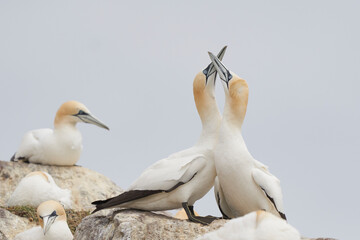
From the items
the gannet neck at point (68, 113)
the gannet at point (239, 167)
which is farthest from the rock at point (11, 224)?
the gannet at point (239, 167)

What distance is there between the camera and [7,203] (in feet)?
43.6

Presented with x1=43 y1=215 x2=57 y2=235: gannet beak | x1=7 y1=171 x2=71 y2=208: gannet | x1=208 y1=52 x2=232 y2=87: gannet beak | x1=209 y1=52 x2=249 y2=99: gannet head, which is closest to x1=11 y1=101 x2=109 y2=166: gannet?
x1=7 y1=171 x2=71 y2=208: gannet

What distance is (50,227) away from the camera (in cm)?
1034

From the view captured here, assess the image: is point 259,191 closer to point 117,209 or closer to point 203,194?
point 203,194

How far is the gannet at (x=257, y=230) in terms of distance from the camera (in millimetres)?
5711

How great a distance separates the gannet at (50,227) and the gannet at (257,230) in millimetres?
4894

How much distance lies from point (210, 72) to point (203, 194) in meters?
1.44

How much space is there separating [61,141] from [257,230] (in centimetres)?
987

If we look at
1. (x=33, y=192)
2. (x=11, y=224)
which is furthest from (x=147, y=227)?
(x=33, y=192)

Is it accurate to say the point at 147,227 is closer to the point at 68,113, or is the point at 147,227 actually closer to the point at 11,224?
the point at 11,224

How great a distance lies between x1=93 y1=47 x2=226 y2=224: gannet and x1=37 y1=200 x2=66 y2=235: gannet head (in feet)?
7.70

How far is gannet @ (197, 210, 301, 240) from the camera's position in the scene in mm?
5711

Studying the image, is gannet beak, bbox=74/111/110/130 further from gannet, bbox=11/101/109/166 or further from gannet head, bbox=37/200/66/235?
gannet head, bbox=37/200/66/235

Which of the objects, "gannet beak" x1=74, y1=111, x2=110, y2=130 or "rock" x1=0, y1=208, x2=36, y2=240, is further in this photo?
"gannet beak" x1=74, y1=111, x2=110, y2=130
